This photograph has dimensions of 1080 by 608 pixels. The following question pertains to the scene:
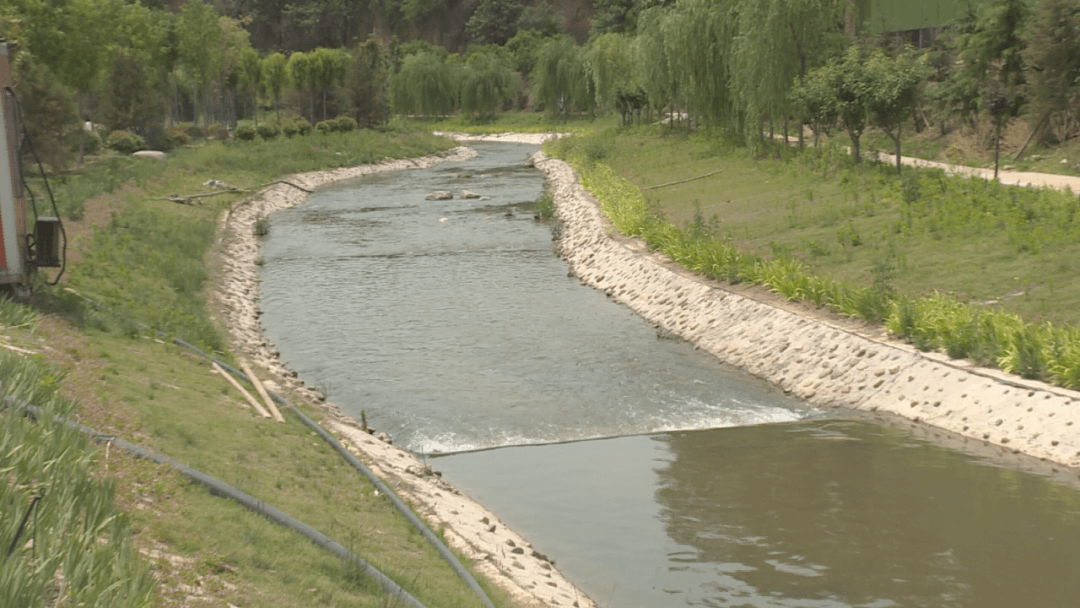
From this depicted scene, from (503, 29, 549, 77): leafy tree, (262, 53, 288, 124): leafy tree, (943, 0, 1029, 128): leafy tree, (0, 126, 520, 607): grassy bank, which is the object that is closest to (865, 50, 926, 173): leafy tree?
(943, 0, 1029, 128): leafy tree

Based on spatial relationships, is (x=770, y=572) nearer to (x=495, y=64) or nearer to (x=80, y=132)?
(x=80, y=132)

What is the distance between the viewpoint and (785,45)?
32.3 meters

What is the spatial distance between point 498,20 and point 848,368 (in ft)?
370

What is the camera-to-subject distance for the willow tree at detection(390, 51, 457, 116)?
86500mm

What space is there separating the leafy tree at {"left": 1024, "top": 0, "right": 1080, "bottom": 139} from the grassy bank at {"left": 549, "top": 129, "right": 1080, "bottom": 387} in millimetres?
6792

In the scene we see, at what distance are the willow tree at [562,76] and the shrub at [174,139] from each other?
2961 cm

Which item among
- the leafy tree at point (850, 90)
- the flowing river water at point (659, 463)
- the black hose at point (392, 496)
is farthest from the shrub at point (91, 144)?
the black hose at point (392, 496)

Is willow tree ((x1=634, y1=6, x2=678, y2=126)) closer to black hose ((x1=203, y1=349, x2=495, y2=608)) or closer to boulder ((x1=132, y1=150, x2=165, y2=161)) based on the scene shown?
boulder ((x1=132, y1=150, x2=165, y2=161))

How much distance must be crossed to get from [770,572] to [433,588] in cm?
375

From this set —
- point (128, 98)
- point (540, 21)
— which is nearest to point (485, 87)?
point (540, 21)

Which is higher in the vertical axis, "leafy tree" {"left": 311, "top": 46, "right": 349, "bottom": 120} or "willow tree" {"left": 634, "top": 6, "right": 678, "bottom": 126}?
"leafy tree" {"left": 311, "top": 46, "right": 349, "bottom": 120}

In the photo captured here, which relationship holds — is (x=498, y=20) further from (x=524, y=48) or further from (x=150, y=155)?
(x=150, y=155)

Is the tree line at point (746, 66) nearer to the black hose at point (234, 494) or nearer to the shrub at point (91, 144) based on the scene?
the shrub at point (91, 144)

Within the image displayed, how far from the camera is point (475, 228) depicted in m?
34.4
